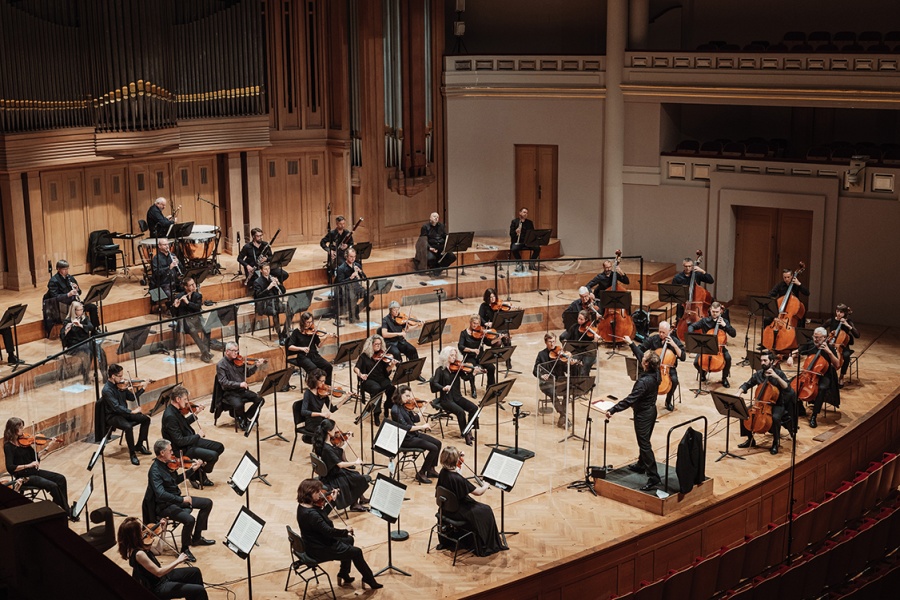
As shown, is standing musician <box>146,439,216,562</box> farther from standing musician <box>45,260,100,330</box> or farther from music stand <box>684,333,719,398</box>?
music stand <box>684,333,719,398</box>

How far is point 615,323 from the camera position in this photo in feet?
47.1

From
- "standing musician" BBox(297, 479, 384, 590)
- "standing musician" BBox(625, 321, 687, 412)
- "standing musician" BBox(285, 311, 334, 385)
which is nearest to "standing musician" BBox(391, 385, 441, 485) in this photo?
"standing musician" BBox(285, 311, 334, 385)

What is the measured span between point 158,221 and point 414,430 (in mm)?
5458

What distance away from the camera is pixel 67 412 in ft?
33.0

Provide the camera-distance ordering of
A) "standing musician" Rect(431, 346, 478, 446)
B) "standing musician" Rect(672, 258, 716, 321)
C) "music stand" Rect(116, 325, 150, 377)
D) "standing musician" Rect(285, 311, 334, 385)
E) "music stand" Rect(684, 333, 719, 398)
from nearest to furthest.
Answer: "music stand" Rect(116, 325, 150, 377)
"standing musician" Rect(431, 346, 478, 446)
"standing musician" Rect(285, 311, 334, 385)
"music stand" Rect(684, 333, 719, 398)
"standing musician" Rect(672, 258, 716, 321)

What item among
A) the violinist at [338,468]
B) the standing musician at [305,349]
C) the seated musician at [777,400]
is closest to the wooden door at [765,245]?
the seated musician at [777,400]

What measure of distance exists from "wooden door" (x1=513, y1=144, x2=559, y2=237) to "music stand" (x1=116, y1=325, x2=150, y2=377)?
912cm

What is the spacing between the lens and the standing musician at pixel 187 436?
9.79 m

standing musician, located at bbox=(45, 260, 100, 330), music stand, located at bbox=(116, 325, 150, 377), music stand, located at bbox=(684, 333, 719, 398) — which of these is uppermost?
standing musician, located at bbox=(45, 260, 100, 330)

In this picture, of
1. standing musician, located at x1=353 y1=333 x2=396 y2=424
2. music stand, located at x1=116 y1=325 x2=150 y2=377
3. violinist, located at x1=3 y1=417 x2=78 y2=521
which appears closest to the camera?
violinist, located at x1=3 y1=417 x2=78 y2=521

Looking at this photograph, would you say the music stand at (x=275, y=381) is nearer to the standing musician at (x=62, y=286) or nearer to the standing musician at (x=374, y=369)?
the standing musician at (x=374, y=369)

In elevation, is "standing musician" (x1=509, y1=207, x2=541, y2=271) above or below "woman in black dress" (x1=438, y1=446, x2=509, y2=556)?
above

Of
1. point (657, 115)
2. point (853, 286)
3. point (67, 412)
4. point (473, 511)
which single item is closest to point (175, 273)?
point (67, 412)

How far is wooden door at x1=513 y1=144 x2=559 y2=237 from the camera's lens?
1861cm
